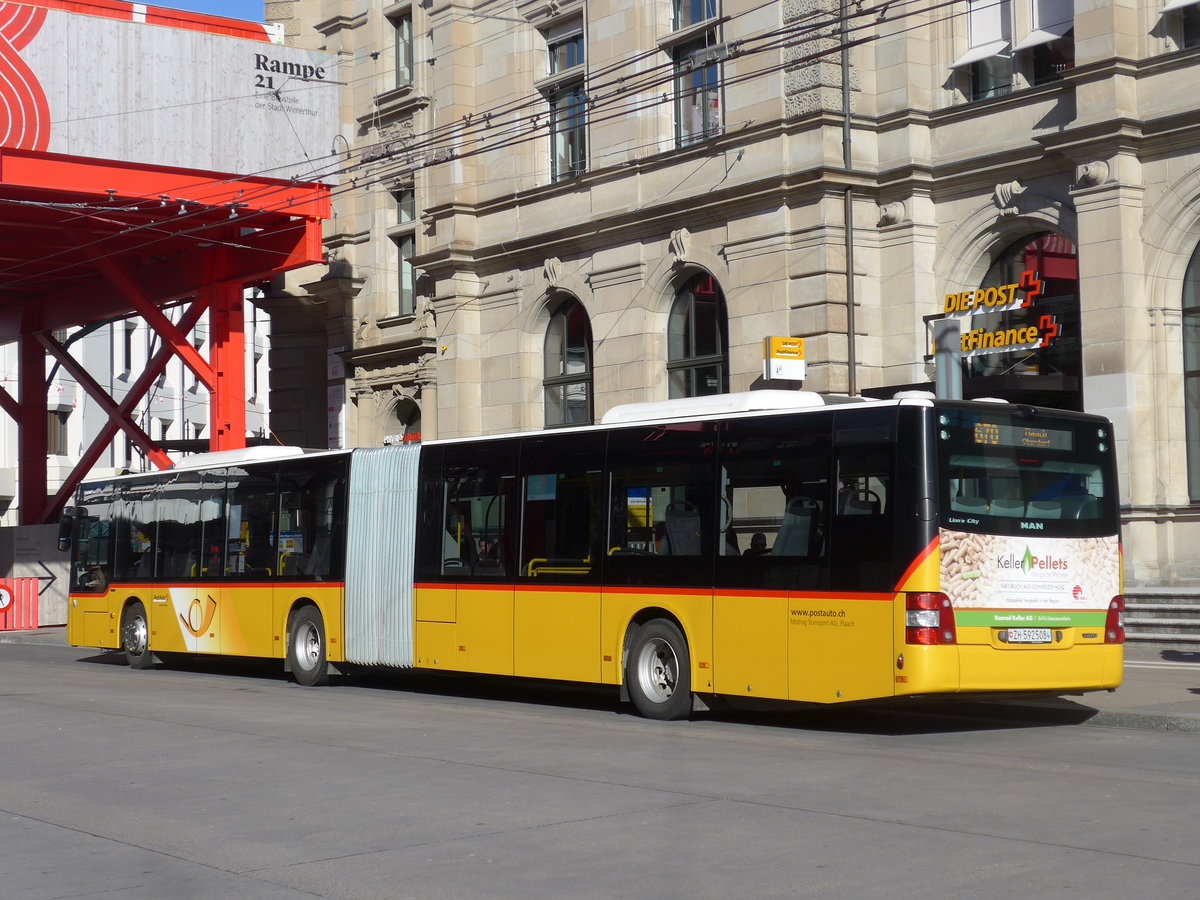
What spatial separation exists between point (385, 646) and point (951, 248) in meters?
12.1

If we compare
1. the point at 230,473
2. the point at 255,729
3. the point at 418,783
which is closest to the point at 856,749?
the point at 418,783

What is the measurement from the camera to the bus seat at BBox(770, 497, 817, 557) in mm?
13727

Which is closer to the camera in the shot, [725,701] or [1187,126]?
[725,701]

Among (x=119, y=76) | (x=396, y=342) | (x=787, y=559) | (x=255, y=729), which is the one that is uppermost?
(x=119, y=76)

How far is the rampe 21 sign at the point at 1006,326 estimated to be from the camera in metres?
23.9

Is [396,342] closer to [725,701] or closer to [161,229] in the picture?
[161,229]

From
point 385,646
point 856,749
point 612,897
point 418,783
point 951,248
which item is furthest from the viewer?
point 951,248

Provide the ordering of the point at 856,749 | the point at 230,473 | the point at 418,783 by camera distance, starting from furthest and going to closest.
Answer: the point at 230,473 < the point at 856,749 < the point at 418,783

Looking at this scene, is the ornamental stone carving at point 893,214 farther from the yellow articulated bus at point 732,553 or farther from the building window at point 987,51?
the yellow articulated bus at point 732,553

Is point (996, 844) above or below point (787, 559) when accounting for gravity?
below

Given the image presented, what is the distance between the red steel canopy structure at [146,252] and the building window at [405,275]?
3058 millimetres

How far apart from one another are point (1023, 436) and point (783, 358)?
12.3m

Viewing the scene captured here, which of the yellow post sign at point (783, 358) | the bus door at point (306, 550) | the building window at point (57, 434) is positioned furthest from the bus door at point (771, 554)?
the building window at point (57, 434)

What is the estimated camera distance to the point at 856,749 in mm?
12375
